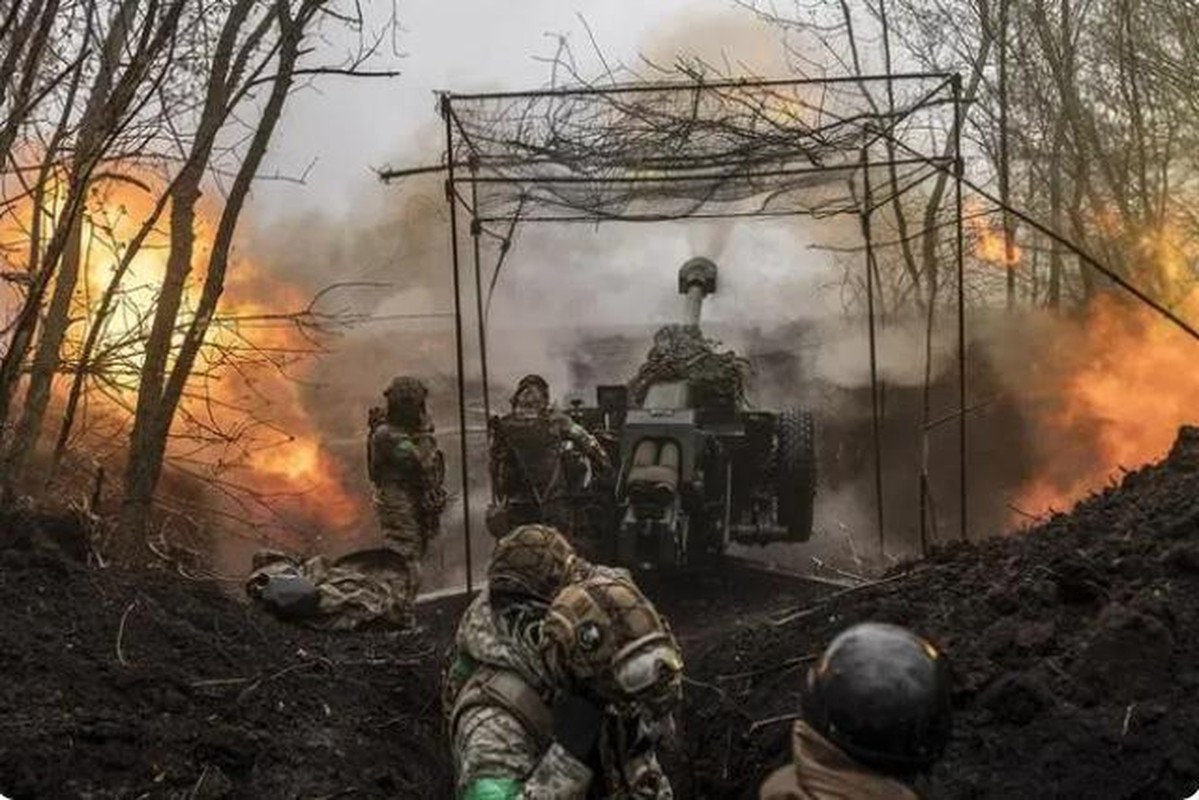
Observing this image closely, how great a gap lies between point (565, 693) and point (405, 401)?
5.95m

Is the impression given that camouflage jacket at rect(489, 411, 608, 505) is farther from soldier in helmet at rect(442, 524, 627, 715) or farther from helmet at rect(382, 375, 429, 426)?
soldier in helmet at rect(442, 524, 627, 715)

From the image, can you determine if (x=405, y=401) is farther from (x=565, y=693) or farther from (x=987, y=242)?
(x=987, y=242)

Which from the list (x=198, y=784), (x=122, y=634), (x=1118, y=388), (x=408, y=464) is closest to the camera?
(x=198, y=784)

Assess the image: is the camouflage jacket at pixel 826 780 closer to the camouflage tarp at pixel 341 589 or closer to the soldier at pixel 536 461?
the camouflage tarp at pixel 341 589

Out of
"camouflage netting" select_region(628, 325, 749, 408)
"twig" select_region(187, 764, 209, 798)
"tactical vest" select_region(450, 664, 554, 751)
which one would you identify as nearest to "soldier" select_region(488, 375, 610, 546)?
"camouflage netting" select_region(628, 325, 749, 408)

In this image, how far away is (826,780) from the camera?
258cm

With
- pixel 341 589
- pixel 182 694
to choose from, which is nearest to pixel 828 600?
pixel 341 589

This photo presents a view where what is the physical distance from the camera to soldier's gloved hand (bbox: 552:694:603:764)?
130 inches

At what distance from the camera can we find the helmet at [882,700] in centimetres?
258

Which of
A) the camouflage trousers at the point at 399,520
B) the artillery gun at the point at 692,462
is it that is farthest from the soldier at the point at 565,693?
the artillery gun at the point at 692,462

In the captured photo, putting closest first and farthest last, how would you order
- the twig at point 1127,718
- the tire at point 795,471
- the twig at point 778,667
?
the twig at point 1127,718
the twig at point 778,667
the tire at point 795,471

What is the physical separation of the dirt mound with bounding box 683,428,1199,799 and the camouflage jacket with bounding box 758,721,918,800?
1.65 metres

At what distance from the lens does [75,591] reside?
5445mm

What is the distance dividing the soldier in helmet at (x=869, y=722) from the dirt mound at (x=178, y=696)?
2.40 m
